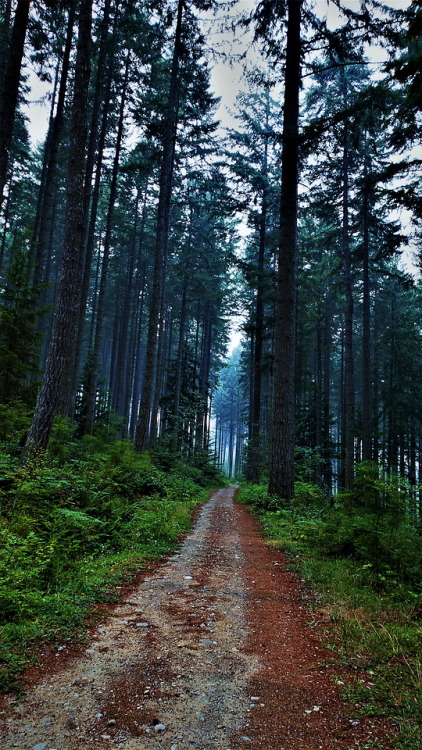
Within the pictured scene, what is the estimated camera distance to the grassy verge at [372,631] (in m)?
2.38

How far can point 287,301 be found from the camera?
1096 centimetres

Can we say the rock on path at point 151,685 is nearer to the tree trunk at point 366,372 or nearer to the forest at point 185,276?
the forest at point 185,276

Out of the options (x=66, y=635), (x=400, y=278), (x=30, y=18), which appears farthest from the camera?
(x=400, y=278)

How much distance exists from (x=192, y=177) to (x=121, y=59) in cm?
613

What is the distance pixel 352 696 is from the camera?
2496 millimetres

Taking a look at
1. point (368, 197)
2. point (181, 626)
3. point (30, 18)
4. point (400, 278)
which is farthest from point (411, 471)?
point (30, 18)

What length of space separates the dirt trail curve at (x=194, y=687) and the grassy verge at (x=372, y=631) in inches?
6.8

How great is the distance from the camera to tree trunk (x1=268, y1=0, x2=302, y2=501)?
35.0 ft

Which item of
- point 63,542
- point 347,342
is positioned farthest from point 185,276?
point 63,542

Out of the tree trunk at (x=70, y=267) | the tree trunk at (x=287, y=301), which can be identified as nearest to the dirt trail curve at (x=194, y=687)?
the tree trunk at (x=70, y=267)

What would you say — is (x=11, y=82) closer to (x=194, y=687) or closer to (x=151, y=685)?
(x=151, y=685)

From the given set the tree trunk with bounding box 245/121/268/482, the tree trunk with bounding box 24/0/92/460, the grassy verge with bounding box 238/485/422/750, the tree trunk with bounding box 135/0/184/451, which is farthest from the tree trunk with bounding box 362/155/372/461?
the tree trunk with bounding box 24/0/92/460

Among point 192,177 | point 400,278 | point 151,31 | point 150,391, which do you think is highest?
point 151,31

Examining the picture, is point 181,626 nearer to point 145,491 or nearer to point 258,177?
point 145,491
